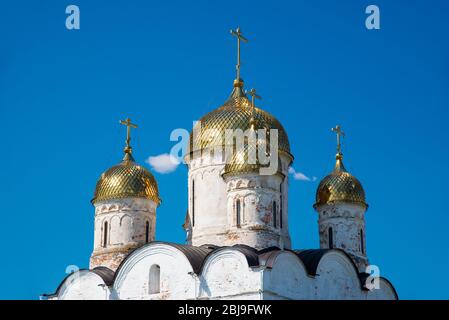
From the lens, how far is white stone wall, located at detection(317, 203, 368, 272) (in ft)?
90.3

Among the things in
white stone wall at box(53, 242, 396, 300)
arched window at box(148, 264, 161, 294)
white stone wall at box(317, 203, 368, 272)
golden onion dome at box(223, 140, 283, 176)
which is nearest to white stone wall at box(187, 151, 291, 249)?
golden onion dome at box(223, 140, 283, 176)

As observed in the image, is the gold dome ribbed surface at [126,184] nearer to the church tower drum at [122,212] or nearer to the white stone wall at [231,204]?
the church tower drum at [122,212]

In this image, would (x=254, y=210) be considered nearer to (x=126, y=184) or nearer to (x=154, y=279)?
(x=154, y=279)

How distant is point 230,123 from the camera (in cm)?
2614

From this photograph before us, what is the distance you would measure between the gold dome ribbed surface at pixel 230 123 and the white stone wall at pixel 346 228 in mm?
2392

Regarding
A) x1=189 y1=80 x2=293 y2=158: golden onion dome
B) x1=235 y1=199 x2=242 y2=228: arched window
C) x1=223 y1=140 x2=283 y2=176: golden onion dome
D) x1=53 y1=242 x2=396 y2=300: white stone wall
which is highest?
x1=189 y1=80 x2=293 y2=158: golden onion dome

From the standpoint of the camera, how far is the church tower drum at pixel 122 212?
1049 inches

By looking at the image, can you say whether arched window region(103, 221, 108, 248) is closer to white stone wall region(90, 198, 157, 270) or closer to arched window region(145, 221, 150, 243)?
white stone wall region(90, 198, 157, 270)

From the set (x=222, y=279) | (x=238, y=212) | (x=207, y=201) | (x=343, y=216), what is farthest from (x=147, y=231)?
(x=343, y=216)

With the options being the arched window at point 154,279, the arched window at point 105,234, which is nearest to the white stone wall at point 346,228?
the arched window at point 154,279

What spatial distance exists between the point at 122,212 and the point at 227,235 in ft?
12.9
